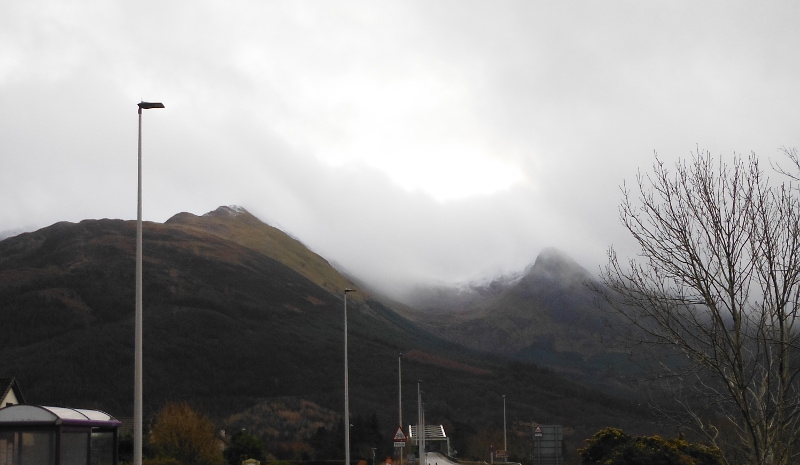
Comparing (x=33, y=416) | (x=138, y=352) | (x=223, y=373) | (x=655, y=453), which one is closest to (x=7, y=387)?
(x=33, y=416)

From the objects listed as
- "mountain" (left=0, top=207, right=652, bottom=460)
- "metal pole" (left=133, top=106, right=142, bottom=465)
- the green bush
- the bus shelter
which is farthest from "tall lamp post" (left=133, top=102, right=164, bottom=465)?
"mountain" (left=0, top=207, right=652, bottom=460)

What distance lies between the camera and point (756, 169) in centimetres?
1809

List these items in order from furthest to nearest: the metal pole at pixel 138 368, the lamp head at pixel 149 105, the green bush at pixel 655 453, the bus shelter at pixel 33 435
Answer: the green bush at pixel 655 453, the lamp head at pixel 149 105, the bus shelter at pixel 33 435, the metal pole at pixel 138 368

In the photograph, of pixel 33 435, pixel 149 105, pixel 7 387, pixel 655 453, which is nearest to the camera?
pixel 33 435

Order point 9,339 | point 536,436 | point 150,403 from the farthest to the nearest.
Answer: point 9,339, point 150,403, point 536,436

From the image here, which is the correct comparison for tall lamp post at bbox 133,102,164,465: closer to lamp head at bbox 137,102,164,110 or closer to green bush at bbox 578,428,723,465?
lamp head at bbox 137,102,164,110

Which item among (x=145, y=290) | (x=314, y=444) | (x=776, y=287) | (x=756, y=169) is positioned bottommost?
(x=314, y=444)

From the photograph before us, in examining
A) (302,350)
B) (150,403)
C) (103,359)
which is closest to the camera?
(150,403)

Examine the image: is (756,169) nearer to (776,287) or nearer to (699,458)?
(776,287)

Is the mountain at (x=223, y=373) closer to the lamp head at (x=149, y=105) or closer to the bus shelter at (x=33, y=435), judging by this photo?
the bus shelter at (x=33, y=435)

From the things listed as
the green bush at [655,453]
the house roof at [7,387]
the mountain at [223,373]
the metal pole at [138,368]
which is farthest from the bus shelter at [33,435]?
the mountain at [223,373]

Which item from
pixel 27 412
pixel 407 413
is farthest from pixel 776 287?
pixel 407 413

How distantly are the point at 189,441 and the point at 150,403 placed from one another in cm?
7704

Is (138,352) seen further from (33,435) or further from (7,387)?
(7,387)
